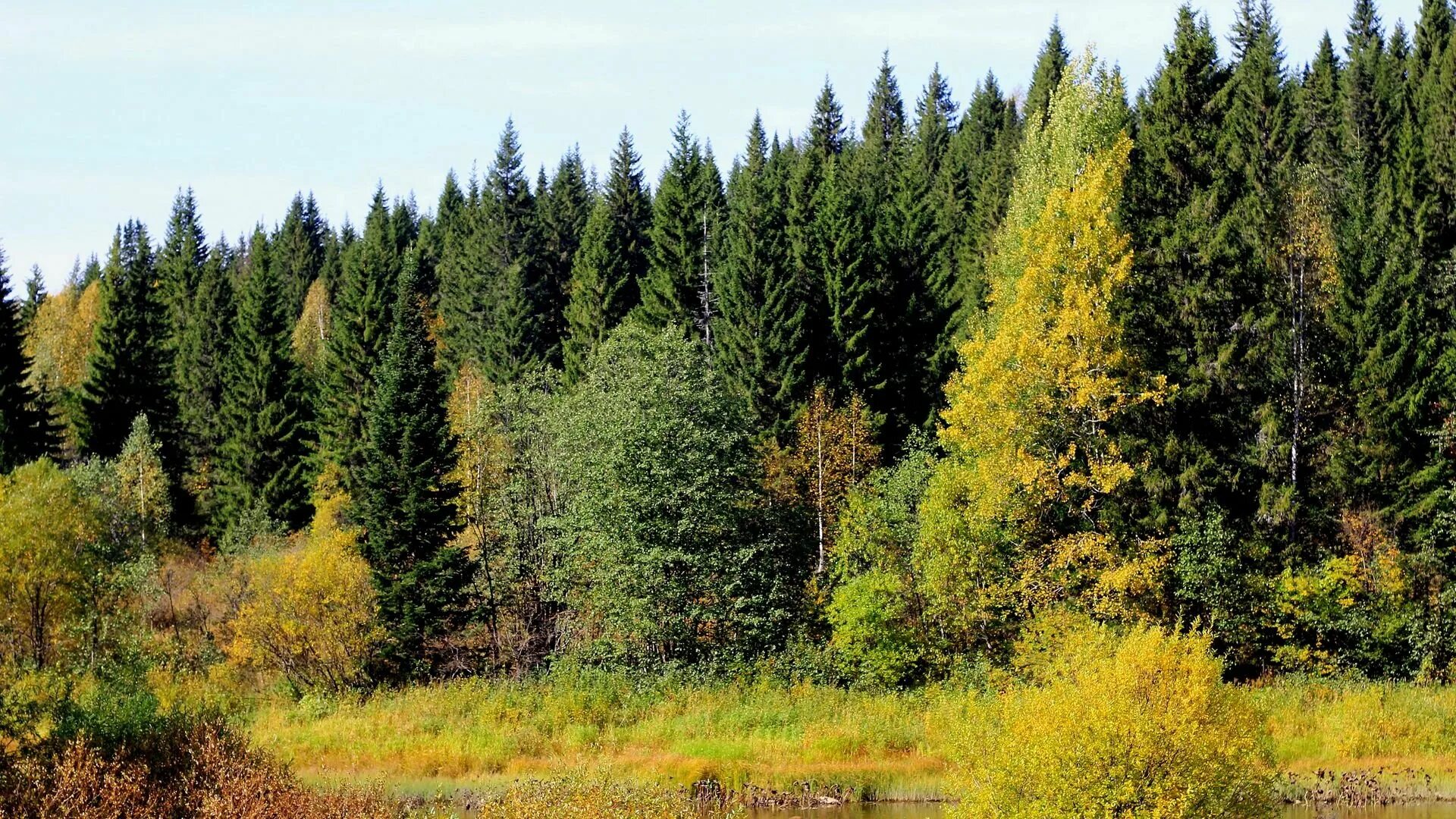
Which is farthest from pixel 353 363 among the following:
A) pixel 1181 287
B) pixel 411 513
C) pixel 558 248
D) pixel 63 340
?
pixel 63 340

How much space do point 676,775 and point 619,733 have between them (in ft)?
17.4

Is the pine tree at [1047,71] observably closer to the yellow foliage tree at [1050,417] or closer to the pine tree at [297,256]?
the yellow foliage tree at [1050,417]


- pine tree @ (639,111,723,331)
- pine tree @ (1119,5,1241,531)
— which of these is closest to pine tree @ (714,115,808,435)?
pine tree @ (639,111,723,331)

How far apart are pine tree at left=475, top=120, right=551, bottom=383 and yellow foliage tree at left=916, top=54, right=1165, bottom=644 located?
29.0m

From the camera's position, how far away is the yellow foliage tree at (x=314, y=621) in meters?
42.3

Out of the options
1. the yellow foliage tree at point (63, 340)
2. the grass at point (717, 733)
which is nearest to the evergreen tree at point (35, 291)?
the yellow foliage tree at point (63, 340)

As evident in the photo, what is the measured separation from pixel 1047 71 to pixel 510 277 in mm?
32427

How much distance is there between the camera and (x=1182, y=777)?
1845 centimetres

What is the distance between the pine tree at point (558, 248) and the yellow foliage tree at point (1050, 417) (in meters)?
36.1

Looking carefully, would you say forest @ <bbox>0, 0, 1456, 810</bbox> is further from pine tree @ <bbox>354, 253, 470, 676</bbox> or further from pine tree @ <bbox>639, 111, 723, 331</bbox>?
pine tree @ <bbox>639, 111, 723, 331</bbox>

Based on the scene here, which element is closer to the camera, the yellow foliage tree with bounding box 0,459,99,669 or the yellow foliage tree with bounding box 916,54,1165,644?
the yellow foliage tree with bounding box 916,54,1165,644

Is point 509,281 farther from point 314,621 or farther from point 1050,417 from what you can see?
point 1050,417

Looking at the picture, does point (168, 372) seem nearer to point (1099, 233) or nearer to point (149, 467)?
point (149, 467)

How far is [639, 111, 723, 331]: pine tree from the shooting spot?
195 feet
